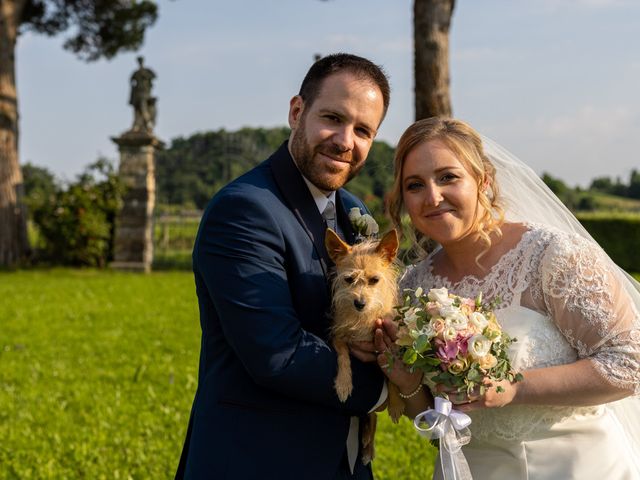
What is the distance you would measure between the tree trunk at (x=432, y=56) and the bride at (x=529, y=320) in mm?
10218

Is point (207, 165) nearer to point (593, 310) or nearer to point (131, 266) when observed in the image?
point (131, 266)

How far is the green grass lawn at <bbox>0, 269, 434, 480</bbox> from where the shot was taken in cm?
614

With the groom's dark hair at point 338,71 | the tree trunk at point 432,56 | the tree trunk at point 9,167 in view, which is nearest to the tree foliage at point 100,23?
the tree trunk at point 9,167

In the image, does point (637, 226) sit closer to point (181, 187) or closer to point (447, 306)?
point (181, 187)

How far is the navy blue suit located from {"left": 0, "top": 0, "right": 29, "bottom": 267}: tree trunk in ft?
63.7

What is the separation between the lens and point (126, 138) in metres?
19.6

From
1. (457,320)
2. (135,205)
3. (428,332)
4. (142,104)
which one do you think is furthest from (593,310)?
(142,104)

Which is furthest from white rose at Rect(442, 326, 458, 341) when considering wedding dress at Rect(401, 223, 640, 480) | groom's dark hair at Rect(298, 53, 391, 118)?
groom's dark hair at Rect(298, 53, 391, 118)

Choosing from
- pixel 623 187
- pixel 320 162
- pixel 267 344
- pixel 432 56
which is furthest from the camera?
pixel 623 187

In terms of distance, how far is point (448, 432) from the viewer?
2.82m

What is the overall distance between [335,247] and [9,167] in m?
20.2

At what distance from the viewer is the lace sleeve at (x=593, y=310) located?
113 inches

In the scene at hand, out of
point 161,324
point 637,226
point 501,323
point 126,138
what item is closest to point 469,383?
point 501,323

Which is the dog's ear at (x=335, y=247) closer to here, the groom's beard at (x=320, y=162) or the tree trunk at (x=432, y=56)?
the groom's beard at (x=320, y=162)
